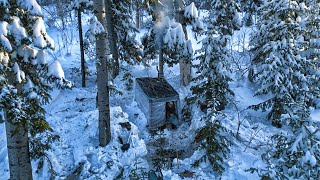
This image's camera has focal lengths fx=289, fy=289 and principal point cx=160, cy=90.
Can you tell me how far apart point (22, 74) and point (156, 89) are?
29.7 feet

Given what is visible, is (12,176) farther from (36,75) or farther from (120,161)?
(120,161)

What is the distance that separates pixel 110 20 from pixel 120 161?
433 inches

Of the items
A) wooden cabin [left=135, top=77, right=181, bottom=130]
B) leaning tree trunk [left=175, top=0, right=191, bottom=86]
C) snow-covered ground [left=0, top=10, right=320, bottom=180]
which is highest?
leaning tree trunk [left=175, top=0, right=191, bottom=86]

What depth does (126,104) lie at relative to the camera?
53.2 feet

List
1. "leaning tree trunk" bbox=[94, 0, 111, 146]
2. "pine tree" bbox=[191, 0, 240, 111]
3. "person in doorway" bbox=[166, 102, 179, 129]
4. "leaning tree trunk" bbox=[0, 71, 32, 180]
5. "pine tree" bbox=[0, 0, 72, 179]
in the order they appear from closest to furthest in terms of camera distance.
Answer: "pine tree" bbox=[0, 0, 72, 179], "leaning tree trunk" bbox=[0, 71, 32, 180], "leaning tree trunk" bbox=[94, 0, 111, 146], "pine tree" bbox=[191, 0, 240, 111], "person in doorway" bbox=[166, 102, 179, 129]

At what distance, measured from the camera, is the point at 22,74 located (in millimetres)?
5848

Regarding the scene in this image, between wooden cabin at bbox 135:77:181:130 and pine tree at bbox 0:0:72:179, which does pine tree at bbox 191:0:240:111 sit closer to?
wooden cabin at bbox 135:77:181:130

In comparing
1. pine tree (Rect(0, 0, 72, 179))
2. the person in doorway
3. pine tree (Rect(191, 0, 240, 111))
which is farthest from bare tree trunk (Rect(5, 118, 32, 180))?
the person in doorway

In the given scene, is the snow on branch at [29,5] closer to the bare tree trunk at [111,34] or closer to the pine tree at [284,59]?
the pine tree at [284,59]

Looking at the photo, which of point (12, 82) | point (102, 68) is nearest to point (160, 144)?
point (102, 68)

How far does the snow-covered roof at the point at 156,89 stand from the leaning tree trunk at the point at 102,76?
140 inches

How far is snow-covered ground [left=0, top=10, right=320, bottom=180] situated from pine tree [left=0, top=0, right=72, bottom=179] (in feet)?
9.64

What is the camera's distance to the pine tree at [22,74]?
18.0ft

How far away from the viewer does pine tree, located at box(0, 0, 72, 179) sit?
18.0ft
